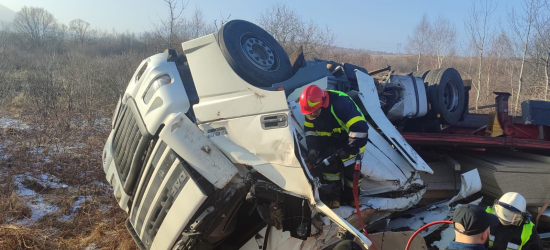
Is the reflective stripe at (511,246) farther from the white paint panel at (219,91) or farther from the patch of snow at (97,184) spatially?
the patch of snow at (97,184)

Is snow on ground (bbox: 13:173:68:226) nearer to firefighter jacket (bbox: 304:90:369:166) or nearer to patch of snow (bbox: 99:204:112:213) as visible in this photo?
patch of snow (bbox: 99:204:112:213)

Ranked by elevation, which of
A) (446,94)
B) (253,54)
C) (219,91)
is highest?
(253,54)

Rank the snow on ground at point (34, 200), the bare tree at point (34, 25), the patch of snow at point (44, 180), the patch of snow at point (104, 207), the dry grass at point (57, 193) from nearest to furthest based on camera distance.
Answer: the dry grass at point (57, 193)
the snow on ground at point (34, 200)
the patch of snow at point (104, 207)
the patch of snow at point (44, 180)
the bare tree at point (34, 25)

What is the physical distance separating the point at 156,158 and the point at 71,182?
362cm

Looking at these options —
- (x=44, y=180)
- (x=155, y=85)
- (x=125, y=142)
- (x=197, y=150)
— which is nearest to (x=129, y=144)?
(x=125, y=142)

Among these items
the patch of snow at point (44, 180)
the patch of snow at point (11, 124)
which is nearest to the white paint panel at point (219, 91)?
the patch of snow at point (44, 180)

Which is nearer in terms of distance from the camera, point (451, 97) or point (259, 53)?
point (259, 53)

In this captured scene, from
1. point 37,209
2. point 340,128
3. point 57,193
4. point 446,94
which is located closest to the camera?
point 340,128

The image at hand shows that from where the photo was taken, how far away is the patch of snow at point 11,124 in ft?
26.8

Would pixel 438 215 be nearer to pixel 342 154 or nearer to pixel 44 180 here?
pixel 342 154

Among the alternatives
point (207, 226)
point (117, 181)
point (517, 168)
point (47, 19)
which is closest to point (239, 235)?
point (207, 226)

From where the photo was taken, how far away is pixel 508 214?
2240 millimetres

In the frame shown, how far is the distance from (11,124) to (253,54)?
806 centimetres

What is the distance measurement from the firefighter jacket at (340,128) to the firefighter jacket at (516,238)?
1.00 m
